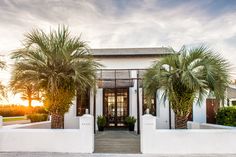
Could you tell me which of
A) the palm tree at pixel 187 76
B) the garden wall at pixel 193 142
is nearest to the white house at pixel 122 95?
the palm tree at pixel 187 76

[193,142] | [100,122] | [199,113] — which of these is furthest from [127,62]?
[193,142]

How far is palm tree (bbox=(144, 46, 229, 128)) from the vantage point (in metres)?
12.0

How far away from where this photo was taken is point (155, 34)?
61.2 feet

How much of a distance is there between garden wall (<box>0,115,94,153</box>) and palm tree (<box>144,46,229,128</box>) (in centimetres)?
344

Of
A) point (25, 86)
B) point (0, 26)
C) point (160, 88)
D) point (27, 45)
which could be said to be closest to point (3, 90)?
Result: point (25, 86)

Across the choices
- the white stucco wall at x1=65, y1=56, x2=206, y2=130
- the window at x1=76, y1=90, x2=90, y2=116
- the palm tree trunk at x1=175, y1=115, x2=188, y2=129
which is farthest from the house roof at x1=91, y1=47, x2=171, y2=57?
the palm tree trunk at x1=175, y1=115, x2=188, y2=129

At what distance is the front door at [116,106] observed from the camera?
21.8m

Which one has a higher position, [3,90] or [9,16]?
[9,16]

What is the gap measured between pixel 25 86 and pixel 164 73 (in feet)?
20.2

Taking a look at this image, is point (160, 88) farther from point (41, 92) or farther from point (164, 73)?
point (41, 92)

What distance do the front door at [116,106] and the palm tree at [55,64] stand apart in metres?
9.01

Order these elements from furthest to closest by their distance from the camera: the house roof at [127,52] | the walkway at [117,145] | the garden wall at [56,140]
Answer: the house roof at [127,52] → the walkway at [117,145] → the garden wall at [56,140]

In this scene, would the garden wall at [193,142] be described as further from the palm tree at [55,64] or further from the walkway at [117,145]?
the palm tree at [55,64]

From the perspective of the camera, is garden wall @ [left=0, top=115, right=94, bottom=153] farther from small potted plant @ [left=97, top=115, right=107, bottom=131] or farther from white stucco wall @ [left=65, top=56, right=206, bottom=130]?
small potted plant @ [left=97, top=115, right=107, bottom=131]
